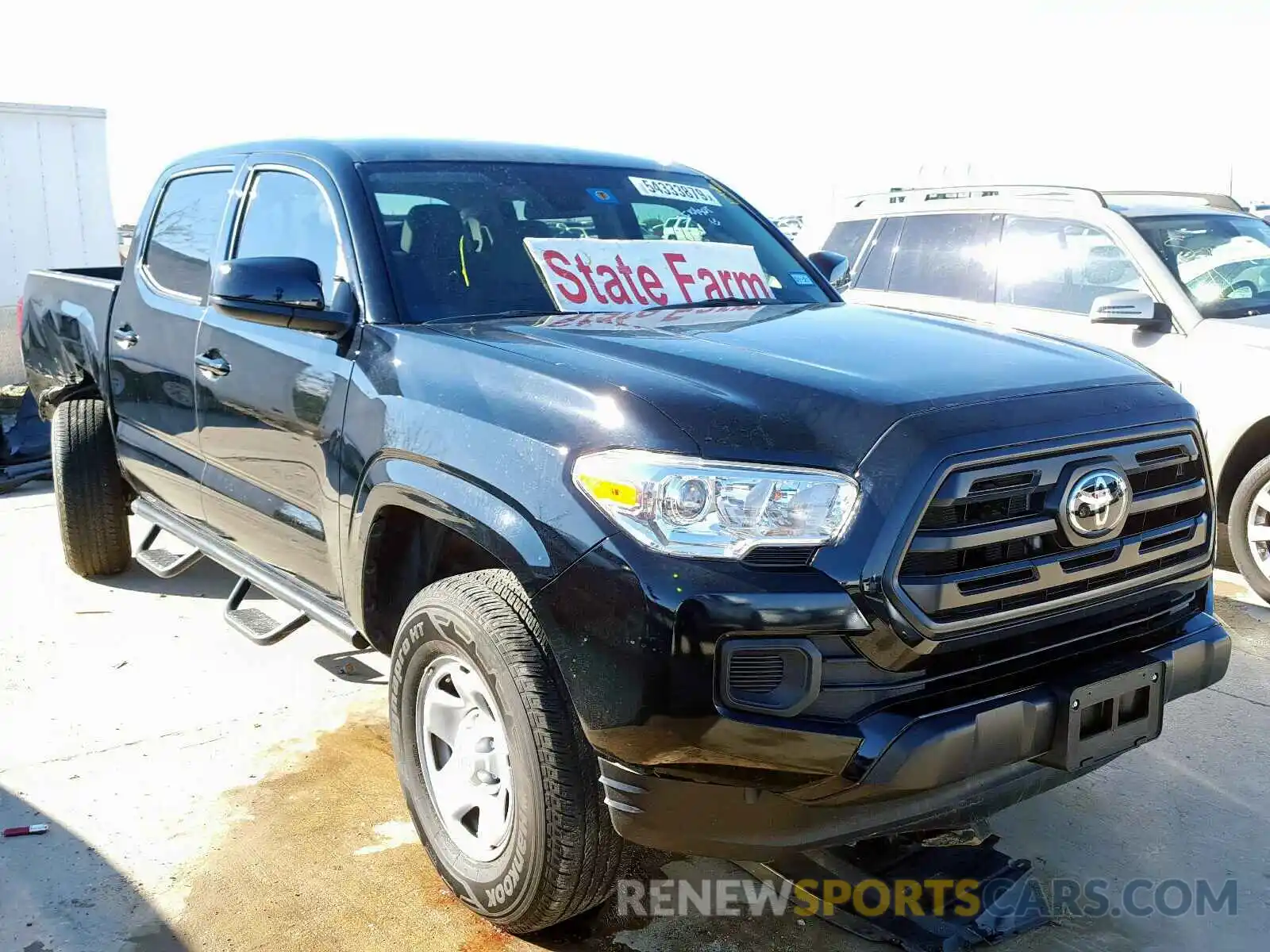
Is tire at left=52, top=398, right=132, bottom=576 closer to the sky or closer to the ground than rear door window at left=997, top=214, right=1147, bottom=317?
closer to the ground

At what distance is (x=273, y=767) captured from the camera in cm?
365

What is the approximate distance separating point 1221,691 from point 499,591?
302cm

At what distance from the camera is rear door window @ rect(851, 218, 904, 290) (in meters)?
6.91

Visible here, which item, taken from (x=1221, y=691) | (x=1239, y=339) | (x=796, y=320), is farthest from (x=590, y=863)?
(x=1239, y=339)

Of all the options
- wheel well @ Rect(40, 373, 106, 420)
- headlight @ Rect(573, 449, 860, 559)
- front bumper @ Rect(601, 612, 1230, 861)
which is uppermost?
headlight @ Rect(573, 449, 860, 559)

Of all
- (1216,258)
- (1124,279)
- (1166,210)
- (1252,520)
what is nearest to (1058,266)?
(1124,279)

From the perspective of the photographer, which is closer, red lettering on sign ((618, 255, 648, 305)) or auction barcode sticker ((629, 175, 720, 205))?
red lettering on sign ((618, 255, 648, 305))

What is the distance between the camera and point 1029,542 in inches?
92.9

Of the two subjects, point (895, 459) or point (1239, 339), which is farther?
point (1239, 339)

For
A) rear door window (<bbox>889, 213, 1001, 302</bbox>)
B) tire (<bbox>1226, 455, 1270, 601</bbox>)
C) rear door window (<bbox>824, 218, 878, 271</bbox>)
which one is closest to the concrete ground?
tire (<bbox>1226, 455, 1270, 601</bbox>)

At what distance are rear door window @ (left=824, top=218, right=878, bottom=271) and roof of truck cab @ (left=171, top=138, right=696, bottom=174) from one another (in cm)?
331

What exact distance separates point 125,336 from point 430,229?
1.91m

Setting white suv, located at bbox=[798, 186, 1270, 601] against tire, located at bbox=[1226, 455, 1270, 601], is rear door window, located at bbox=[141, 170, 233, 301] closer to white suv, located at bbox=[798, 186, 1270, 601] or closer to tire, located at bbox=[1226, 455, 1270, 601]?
white suv, located at bbox=[798, 186, 1270, 601]

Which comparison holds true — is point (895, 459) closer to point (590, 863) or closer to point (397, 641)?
point (590, 863)
